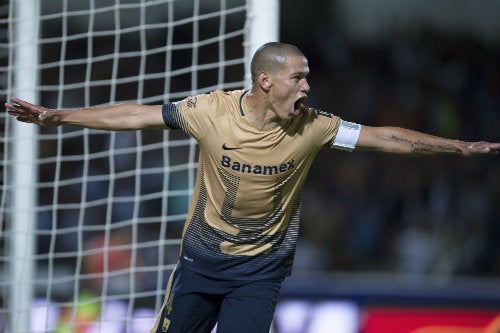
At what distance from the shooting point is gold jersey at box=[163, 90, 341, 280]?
4.62 m

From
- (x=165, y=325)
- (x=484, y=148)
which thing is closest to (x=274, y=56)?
(x=484, y=148)

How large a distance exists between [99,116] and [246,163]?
0.74 meters

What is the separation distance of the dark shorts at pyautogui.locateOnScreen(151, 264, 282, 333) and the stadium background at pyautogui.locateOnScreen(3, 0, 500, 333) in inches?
181

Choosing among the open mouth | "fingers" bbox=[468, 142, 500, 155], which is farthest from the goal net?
"fingers" bbox=[468, 142, 500, 155]

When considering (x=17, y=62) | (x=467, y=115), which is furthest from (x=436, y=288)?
(x=467, y=115)

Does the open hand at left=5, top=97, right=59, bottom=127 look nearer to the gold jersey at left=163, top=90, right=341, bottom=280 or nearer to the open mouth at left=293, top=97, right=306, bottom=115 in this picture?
the gold jersey at left=163, top=90, right=341, bottom=280

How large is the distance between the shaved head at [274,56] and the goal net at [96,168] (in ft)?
3.42

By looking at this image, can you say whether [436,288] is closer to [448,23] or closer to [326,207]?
[326,207]

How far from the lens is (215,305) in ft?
15.9

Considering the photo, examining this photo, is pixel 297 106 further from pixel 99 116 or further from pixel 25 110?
pixel 25 110

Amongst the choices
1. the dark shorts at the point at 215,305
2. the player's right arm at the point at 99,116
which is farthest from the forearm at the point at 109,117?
the dark shorts at the point at 215,305

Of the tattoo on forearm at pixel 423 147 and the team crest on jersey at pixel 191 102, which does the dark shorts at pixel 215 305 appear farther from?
the tattoo on forearm at pixel 423 147

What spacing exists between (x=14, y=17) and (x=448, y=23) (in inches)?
261

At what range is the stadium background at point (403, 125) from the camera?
34.1ft
